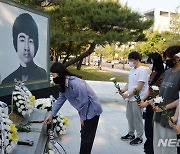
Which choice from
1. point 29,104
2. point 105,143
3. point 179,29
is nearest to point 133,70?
point 105,143

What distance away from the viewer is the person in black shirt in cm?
508

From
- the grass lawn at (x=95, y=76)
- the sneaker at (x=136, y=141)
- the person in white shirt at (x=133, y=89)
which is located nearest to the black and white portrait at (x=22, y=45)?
the person in white shirt at (x=133, y=89)

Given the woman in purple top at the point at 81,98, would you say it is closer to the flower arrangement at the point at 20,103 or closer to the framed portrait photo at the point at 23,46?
the flower arrangement at the point at 20,103

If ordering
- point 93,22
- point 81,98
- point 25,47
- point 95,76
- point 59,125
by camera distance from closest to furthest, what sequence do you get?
point 81,98 < point 59,125 < point 25,47 < point 93,22 < point 95,76

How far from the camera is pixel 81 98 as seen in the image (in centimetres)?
289

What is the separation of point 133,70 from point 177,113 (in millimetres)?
1727

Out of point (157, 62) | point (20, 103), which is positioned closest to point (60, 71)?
point (20, 103)

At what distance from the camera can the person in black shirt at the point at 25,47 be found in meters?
5.08

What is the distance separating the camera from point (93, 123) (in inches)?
121

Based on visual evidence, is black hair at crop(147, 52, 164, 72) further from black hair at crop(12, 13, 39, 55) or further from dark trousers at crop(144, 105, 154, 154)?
black hair at crop(12, 13, 39, 55)

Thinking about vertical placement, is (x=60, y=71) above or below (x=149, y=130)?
above

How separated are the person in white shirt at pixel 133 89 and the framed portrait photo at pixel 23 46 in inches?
80.1

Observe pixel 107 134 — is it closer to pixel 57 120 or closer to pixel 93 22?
pixel 57 120

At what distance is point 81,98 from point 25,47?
9.43ft
